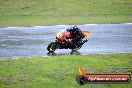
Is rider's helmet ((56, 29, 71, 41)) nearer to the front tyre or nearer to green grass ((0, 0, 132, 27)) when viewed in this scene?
the front tyre

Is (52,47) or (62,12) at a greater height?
(52,47)

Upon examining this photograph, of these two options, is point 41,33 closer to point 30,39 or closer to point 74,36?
point 30,39

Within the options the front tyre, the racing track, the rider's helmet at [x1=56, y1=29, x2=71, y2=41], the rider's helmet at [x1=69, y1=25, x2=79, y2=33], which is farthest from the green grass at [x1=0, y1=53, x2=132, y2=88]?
the rider's helmet at [x1=69, y1=25, x2=79, y2=33]

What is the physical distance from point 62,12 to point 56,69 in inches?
930

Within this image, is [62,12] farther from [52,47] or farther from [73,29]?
[52,47]

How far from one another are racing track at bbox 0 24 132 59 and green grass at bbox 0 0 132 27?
3.64 meters

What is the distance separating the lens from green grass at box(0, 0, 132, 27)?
30.7 m

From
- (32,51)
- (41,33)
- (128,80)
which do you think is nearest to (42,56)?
(32,51)

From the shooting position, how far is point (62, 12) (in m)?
36.5

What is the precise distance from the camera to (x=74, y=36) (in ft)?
58.6

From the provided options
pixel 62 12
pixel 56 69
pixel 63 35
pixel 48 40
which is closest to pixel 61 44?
pixel 63 35

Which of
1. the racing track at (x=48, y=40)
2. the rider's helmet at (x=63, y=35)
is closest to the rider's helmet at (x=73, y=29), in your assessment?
the rider's helmet at (x=63, y=35)

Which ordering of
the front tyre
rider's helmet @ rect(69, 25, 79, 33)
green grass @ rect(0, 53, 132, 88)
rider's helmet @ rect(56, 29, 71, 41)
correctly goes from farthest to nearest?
1. rider's helmet @ rect(69, 25, 79, 33)
2. rider's helmet @ rect(56, 29, 71, 41)
3. the front tyre
4. green grass @ rect(0, 53, 132, 88)

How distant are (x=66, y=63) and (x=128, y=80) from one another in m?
3.52
